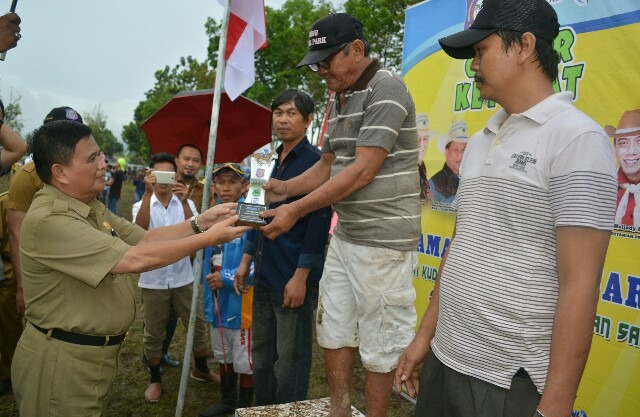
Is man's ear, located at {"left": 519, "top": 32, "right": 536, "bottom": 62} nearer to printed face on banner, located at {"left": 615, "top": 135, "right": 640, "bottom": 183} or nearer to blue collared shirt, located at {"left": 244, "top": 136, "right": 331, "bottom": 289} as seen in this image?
printed face on banner, located at {"left": 615, "top": 135, "right": 640, "bottom": 183}

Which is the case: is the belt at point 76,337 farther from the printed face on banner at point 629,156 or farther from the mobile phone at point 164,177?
the printed face on banner at point 629,156

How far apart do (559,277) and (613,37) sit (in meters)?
2.22

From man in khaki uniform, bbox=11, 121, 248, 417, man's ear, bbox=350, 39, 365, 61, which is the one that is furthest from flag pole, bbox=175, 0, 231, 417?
man's ear, bbox=350, 39, 365, 61

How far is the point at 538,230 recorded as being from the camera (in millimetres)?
1407

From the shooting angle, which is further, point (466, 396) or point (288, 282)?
point (288, 282)

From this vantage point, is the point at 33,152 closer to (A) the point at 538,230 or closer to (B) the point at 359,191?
(B) the point at 359,191

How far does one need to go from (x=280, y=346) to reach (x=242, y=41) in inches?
97.2

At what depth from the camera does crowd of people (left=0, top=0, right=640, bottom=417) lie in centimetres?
140

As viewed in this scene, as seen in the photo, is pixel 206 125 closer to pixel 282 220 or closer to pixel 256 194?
pixel 256 194

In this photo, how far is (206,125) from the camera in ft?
16.0

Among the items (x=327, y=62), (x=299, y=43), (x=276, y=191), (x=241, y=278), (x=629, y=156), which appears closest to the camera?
(x=327, y=62)

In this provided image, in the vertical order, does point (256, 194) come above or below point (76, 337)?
above

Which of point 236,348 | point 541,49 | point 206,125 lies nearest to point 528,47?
point 541,49

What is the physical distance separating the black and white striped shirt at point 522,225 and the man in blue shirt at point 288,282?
1528 millimetres
